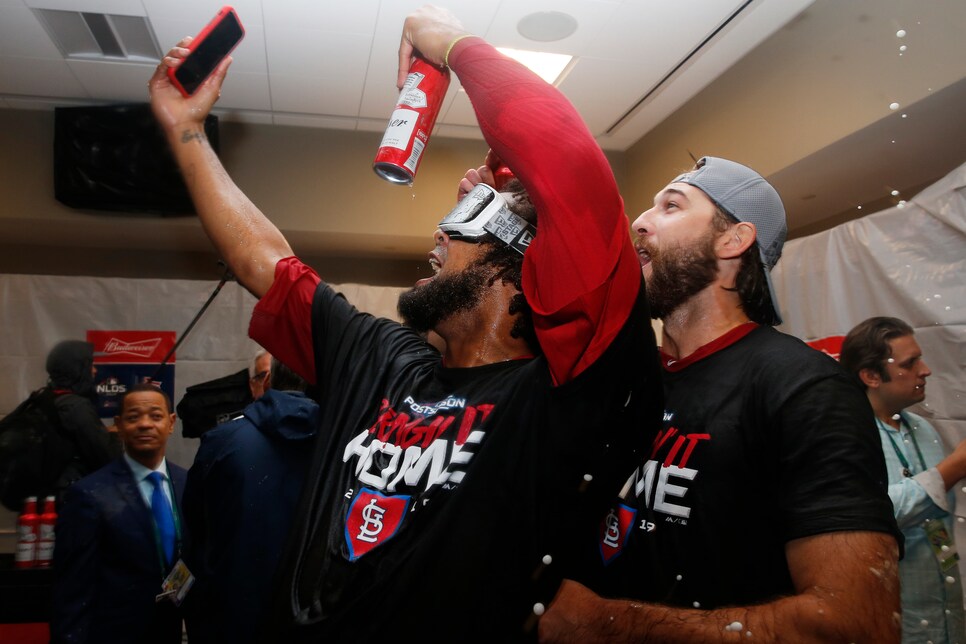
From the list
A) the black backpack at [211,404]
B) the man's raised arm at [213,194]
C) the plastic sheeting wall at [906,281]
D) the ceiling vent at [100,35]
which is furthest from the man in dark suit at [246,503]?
the ceiling vent at [100,35]

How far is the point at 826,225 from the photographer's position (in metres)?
1.89

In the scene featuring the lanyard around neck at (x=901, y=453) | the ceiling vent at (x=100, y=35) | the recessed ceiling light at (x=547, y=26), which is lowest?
the lanyard around neck at (x=901, y=453)

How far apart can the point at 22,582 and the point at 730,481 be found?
6.31ft

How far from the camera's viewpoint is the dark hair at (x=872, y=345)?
3.41 feet

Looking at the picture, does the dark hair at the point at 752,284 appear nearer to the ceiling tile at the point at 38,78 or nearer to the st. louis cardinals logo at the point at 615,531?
the st. louis cardinals logo at the point at 615,531

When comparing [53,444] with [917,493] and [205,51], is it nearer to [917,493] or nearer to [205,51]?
[205,51]

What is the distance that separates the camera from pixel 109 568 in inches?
50.8

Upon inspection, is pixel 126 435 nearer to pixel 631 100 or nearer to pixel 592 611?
pixel 592 611

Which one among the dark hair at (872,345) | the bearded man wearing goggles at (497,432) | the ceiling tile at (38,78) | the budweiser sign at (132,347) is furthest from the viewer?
the budweiser sign at (132,347)

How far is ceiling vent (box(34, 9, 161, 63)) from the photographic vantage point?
1.78 metres

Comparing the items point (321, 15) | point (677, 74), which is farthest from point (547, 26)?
point (321, 15)

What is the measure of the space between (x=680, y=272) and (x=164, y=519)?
102 centimetres

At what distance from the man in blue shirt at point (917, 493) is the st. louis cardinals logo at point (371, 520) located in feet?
2.20

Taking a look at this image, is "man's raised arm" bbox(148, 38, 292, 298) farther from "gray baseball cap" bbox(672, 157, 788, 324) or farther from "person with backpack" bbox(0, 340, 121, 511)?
"person with backpack" bbox(0, 340, 121, 511)
